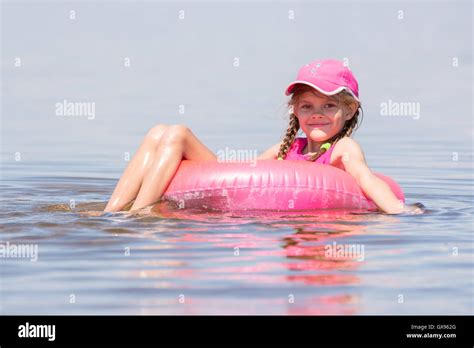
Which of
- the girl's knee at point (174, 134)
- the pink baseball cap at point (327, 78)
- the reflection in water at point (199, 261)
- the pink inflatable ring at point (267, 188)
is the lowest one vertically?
the reflection in water at point (199, 261)

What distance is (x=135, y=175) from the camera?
8.34 m

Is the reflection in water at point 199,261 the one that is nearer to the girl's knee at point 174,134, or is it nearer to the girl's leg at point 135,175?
the girl's leg at point 135,175

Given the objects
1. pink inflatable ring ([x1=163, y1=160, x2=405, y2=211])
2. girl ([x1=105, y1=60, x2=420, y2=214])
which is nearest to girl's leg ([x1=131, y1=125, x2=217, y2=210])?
girl ([x1=105, y1=60, x2=420, y2=214])

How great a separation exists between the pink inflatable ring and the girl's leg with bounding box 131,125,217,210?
101 millimetres

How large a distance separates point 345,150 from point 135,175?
1.56 meters

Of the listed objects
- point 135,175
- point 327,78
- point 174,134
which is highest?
point 327,78

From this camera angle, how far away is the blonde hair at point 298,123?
8.80 metres

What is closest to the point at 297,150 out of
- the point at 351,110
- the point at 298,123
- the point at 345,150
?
the point at 298,123

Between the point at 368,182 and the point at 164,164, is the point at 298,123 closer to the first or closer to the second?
the point at 368,182

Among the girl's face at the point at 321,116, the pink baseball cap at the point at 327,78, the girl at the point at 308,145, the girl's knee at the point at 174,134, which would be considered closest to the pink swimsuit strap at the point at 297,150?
the girl at the point at 308,145

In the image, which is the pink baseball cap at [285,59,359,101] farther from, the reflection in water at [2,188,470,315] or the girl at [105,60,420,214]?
the reflection in water at [2,188,470,315]

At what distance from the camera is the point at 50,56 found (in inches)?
768

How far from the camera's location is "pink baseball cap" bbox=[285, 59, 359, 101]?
866 cm

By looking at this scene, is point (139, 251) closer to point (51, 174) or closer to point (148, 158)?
point (148, 158)
